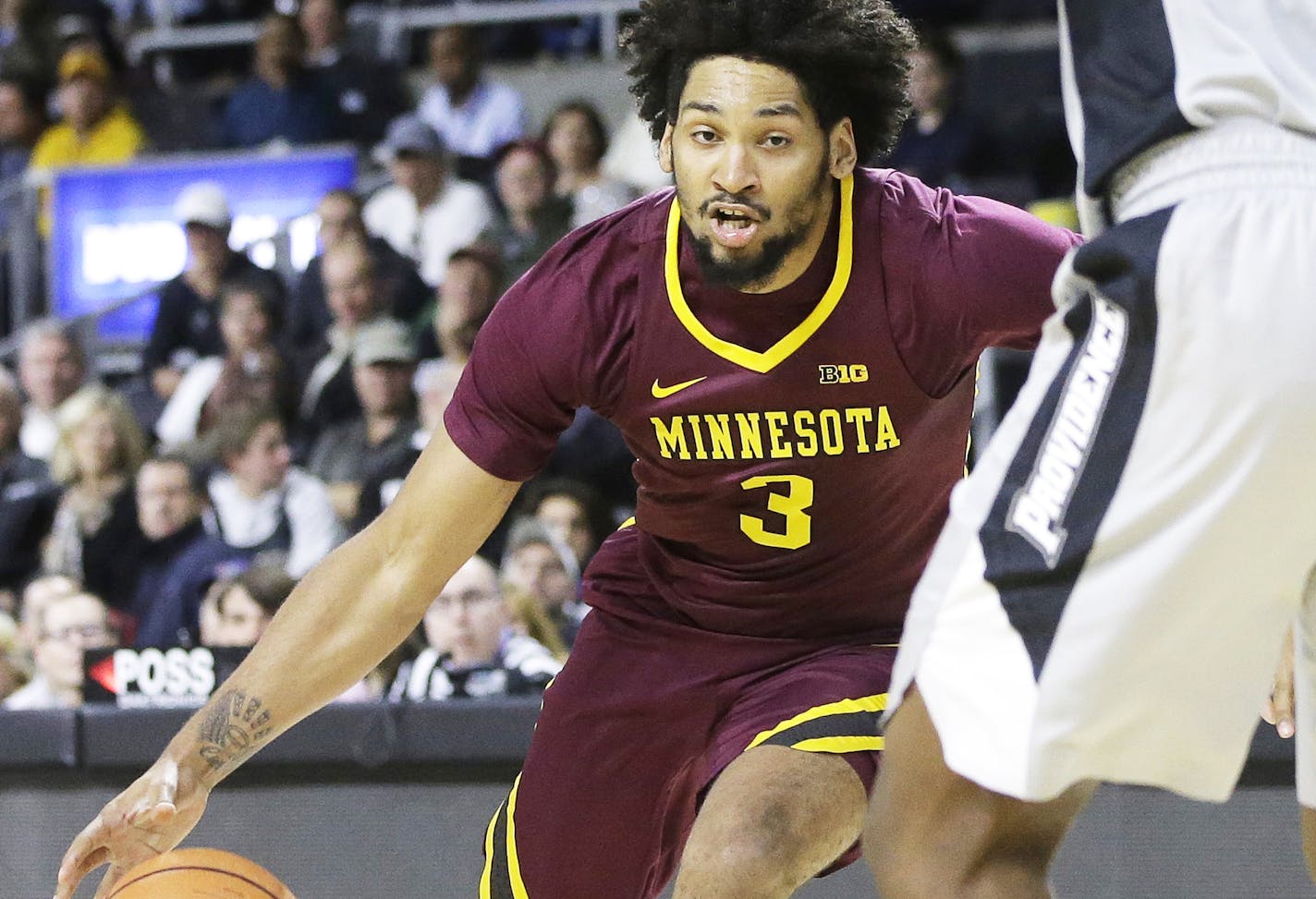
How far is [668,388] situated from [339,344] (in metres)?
4.46

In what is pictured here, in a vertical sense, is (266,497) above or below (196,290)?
below

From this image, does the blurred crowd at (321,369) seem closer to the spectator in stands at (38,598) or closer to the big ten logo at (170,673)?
the spectator in stands at (38,598)

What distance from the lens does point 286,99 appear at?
8.66 meters

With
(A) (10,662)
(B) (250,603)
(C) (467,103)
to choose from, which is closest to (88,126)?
(C) (467,103)

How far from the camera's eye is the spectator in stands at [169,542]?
6078 mm

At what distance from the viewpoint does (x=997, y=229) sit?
2.80 meters

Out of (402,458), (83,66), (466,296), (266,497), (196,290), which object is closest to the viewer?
(402,458)

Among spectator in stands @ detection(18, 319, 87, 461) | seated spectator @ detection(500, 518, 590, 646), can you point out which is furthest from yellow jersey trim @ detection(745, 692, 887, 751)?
spectator in stands @ detection(18, 319, 87, 461)

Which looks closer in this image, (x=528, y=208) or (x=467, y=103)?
(x=528, y=208)

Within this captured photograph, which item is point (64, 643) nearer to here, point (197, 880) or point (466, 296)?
point (466, 296)

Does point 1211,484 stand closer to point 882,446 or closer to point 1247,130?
point 1247,130

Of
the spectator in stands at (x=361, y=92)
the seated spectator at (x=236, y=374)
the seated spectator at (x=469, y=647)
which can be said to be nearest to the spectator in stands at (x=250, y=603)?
the seated spectator at (x=469, y=647)

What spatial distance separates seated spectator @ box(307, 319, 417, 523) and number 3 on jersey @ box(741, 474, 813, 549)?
3.58 meters

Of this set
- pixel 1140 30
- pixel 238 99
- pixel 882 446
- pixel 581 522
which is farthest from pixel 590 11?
pixel 1140 30
